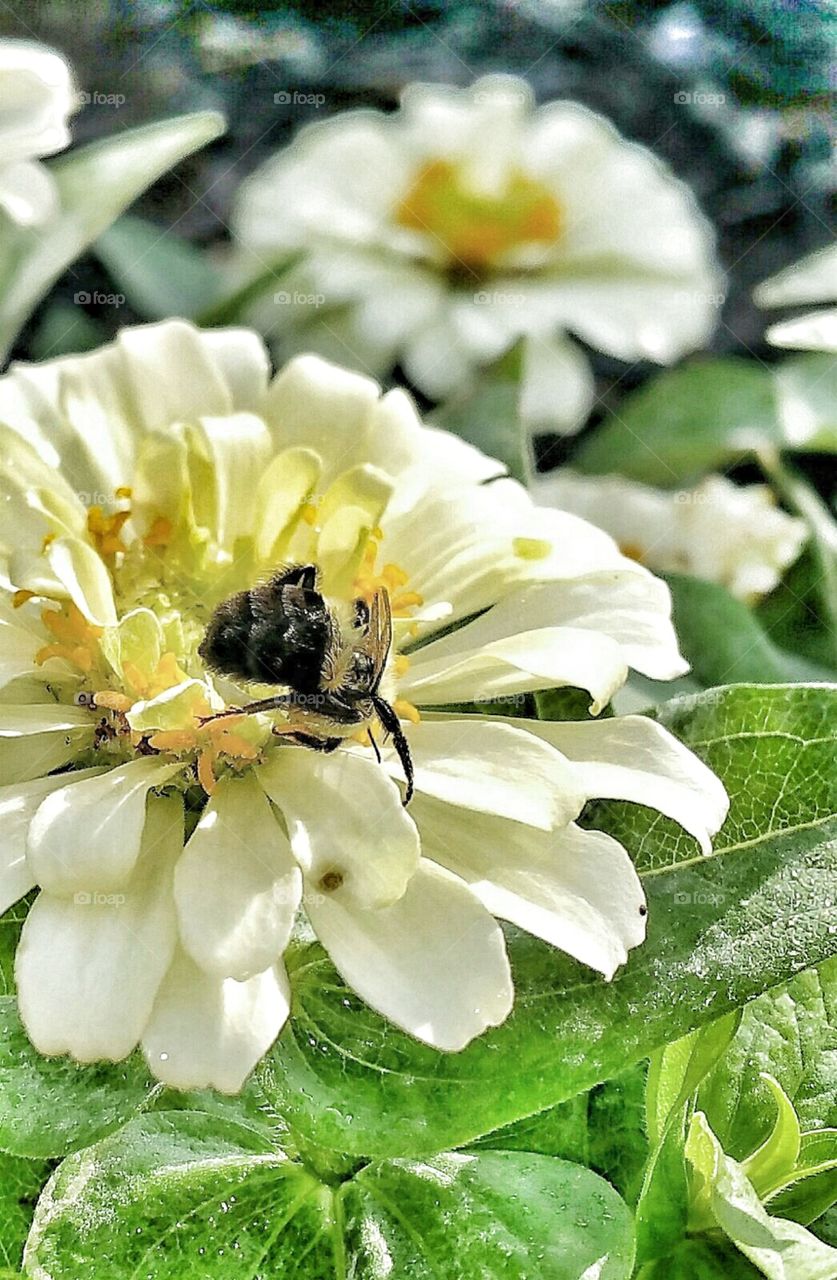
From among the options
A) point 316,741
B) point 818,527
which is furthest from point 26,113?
point 818,527

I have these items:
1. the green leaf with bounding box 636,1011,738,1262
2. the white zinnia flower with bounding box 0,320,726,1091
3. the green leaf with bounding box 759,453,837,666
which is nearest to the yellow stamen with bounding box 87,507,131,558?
the white zinnia flower with bounding box 0,320,726,1091

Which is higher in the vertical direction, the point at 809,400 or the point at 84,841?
the point at 84,841

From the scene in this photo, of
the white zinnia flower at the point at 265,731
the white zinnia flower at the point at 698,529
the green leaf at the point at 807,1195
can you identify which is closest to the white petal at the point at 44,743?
the white zinnia flower at the point at 265,731

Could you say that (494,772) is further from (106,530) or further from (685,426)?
(685,426)

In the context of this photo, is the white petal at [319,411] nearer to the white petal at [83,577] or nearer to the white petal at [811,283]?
the white petal at [83,577]

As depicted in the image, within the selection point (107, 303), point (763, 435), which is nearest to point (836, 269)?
point (763, 435)

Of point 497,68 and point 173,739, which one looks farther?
point 497,68

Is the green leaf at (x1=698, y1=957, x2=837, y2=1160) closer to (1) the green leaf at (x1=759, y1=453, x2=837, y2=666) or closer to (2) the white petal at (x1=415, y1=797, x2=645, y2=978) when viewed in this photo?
(2) the white petal at (x1=415, y1=797, x2=645, y2=978)
